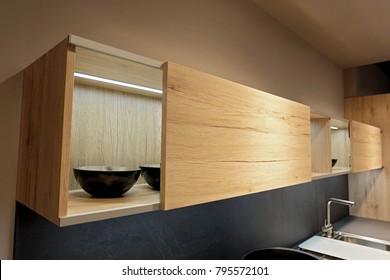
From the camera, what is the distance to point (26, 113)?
2.60 ft

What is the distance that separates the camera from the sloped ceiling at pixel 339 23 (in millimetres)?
1685

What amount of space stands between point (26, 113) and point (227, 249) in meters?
1.15

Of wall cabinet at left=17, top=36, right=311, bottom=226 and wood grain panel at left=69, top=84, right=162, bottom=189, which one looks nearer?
wall cabinet at left=17, top=36, right=311, bottom=226

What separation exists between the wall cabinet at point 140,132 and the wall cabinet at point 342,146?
52cm

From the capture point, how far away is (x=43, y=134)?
68 centimetres

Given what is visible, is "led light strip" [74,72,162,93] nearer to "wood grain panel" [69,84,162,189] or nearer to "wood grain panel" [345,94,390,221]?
"wood grain panel" [69,84,162,189]

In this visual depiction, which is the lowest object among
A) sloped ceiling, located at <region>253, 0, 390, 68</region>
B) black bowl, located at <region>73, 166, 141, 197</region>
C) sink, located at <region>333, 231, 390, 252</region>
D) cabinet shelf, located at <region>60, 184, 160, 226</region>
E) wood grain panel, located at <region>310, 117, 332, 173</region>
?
sink, located at <region>333, 231, 390, 252</region>

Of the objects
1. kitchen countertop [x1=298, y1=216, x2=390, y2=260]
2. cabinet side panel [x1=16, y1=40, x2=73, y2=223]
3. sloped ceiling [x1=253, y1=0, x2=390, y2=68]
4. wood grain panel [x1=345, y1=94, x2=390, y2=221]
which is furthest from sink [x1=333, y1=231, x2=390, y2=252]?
cabinet side panel [x1=16, y1=40, x2=73, y2=223]

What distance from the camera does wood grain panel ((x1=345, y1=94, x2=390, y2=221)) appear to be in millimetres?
2711

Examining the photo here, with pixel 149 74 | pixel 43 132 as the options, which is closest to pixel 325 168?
pixel 149 74

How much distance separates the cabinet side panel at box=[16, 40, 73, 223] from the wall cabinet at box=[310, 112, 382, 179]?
1.31m

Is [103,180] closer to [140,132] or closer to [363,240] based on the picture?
[140,132]

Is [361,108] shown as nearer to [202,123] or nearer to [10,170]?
[202,123]

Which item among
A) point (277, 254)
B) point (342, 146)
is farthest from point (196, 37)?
point (342, 146)
